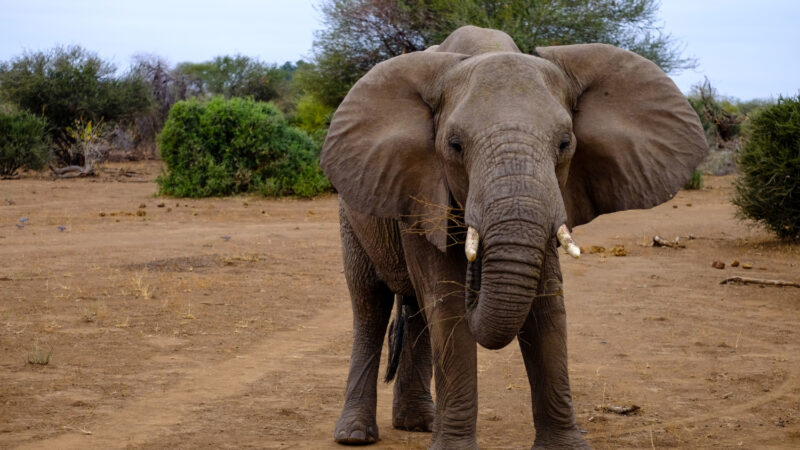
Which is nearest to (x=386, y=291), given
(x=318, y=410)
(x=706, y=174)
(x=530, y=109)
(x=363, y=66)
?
(x=318, y=410)

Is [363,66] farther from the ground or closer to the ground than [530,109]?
farther from the ground

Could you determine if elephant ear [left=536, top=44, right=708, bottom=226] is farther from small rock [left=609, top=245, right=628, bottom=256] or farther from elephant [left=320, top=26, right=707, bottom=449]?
small rock [left=609, top=245, right=628, bottom=256]

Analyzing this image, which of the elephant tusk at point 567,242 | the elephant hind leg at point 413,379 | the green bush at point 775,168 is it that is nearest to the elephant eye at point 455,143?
the elephant tusk at point 567,242

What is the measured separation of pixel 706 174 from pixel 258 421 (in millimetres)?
25176

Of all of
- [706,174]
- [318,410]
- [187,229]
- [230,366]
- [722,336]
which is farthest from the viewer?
[706,174]

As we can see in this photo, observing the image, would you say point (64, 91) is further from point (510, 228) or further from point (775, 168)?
point (510, 228)

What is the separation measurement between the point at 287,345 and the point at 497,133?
13.8ft

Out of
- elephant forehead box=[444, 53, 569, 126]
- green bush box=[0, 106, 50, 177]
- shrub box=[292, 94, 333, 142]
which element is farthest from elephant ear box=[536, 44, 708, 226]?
green bush box=[0, 106, 50, 177]

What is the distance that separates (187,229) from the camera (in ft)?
46.3

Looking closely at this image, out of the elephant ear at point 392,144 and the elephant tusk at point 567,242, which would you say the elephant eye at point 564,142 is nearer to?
the elephant tusk at point 567,242

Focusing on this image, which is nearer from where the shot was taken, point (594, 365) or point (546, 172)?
point (546, 172)

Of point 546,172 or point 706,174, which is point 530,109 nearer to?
point 546,172

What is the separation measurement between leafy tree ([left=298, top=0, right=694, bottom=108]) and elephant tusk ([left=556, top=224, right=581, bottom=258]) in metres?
17.9

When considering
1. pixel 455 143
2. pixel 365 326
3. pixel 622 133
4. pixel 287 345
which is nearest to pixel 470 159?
pixel 455 143
